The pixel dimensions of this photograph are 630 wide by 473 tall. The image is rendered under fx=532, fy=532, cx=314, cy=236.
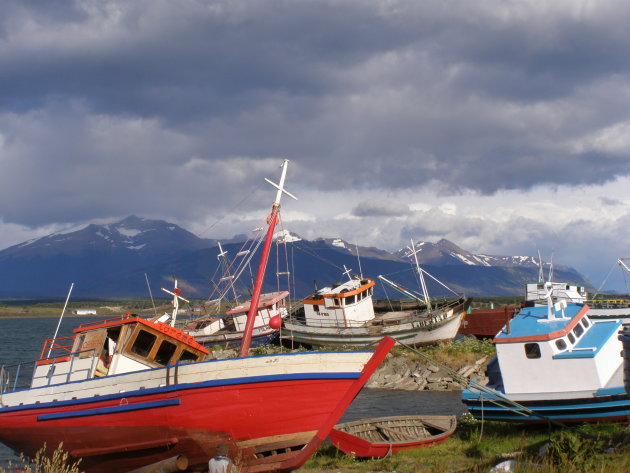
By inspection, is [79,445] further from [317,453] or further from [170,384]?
[317,453]

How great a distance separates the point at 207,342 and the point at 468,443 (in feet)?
129

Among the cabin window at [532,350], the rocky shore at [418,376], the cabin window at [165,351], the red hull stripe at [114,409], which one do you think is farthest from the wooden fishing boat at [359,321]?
the red hull stripe at [114,409]

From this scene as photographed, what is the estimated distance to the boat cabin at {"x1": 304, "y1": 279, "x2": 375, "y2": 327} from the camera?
45.3 metres

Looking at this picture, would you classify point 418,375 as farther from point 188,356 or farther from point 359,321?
point 188,356

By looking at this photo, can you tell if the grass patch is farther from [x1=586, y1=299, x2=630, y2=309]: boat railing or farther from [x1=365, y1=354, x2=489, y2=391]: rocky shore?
[x1=586, y1=299, x2=630, y2=309]: boat railing

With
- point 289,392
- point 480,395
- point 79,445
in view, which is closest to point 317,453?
point 289,392

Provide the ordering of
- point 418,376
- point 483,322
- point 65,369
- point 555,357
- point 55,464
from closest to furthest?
1. point 55,464
2. point 555,357
3. point 65,369
4. point 418,376
5. point 483,322

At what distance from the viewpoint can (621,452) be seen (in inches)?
475

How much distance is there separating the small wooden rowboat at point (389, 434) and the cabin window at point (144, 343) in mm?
6448

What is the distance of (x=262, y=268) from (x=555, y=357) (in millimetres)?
9252

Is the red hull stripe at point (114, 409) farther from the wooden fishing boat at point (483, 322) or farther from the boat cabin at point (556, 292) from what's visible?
the boat cabin at point (556, 292)

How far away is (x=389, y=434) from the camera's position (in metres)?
17.4

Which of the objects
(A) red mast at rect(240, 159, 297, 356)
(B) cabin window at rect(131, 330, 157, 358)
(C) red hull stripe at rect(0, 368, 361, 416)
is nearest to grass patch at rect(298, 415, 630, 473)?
(C) red hull stripe at rect(0, 368, 361, 416)

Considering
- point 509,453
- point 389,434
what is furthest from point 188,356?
point 509,453
